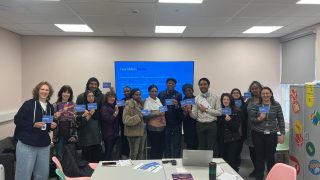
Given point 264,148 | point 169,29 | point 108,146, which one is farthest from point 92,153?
point 169,29

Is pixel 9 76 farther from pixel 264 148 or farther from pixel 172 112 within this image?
pixel 264 148

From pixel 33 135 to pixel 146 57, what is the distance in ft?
13.1

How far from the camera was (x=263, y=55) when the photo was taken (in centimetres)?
702

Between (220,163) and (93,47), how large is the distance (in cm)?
478

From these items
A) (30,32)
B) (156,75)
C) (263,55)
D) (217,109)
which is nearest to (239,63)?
(263,55)

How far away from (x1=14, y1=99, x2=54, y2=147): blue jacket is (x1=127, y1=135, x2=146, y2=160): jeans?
1.48 m

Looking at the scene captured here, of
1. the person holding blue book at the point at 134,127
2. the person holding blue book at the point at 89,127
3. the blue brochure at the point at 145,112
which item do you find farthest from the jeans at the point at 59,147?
the blue brochure at the point at 145,112

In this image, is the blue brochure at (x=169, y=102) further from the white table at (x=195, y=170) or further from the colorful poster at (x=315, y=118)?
the colorful poster at (x=315, y=118)

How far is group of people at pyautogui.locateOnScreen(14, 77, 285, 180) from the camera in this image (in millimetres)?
3867

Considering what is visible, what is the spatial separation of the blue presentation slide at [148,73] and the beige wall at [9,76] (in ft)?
7.59

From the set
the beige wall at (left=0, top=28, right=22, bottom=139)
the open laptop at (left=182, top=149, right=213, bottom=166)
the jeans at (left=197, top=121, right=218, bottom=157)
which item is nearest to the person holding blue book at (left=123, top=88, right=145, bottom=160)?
the jeans at (left=197, top=121, right=218, bottom=157)

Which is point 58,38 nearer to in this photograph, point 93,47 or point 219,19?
point 93,47

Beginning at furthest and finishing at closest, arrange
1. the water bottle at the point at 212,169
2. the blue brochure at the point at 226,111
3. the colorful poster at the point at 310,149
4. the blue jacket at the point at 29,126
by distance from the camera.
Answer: the blue brochure at the point at 226,111
the colorful poster at the point at 310,149
the blue jacket at the point at 29,126
the water bottle at the point at 212,169

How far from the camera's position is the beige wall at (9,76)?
5723 millimetres
